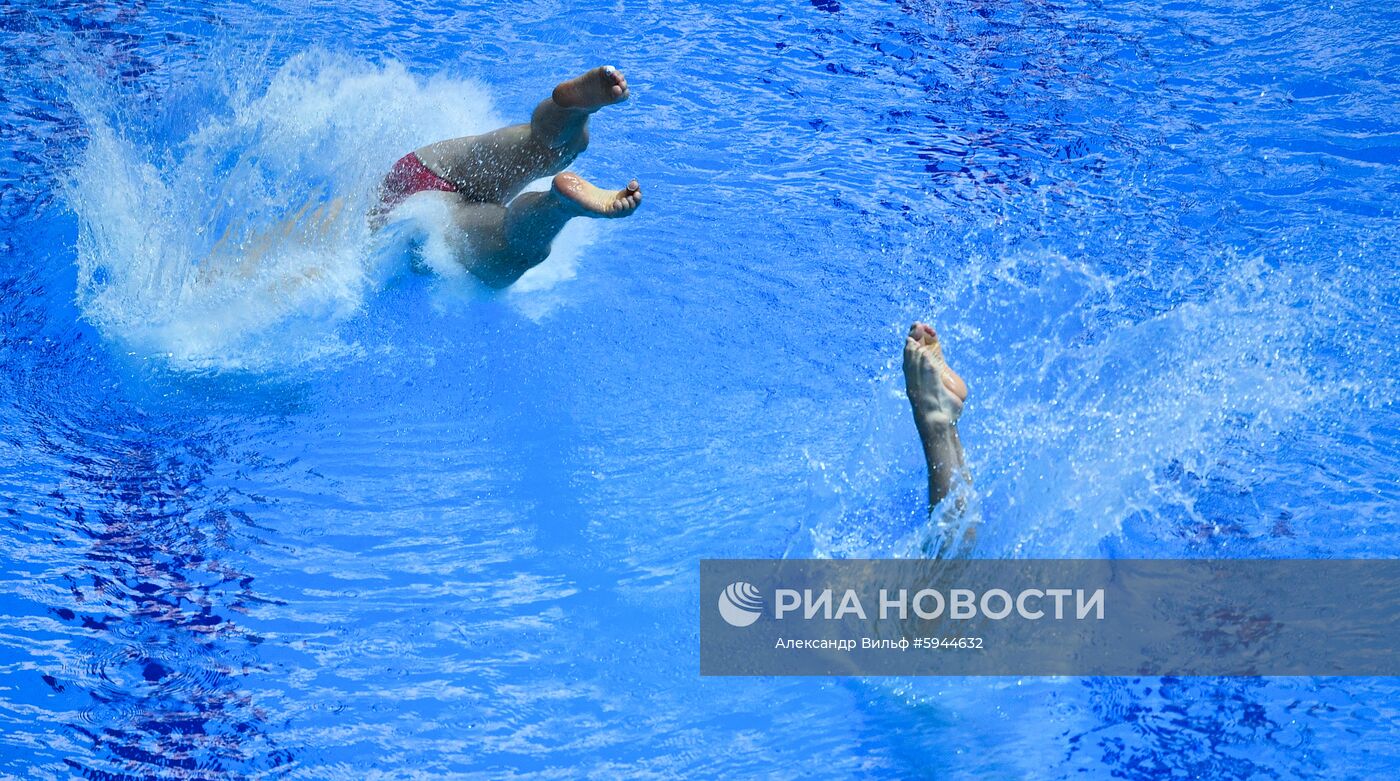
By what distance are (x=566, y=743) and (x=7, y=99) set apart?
4311mm

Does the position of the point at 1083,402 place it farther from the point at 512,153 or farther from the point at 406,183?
the point at 406,183

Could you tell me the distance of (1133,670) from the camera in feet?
9.48

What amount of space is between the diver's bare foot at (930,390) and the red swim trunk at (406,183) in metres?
1.77

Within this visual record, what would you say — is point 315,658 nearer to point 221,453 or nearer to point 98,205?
point 221,453

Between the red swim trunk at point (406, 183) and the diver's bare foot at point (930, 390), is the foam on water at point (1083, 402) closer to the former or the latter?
the diver's bare foot at point (930, 390)

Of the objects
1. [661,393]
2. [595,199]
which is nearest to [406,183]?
[595,199]

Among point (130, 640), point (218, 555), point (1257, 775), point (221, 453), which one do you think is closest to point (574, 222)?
point (221, 453)

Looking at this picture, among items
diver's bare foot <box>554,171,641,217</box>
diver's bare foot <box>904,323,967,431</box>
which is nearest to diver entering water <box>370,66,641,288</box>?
diver's bare foot <box>554,171,641,217</box>

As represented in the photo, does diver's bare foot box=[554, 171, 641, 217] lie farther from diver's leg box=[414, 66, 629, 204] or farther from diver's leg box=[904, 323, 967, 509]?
diver's leg box=[904, 323, 967, 509]

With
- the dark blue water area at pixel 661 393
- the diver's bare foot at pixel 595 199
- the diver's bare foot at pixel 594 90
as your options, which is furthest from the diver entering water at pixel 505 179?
the dark blue water area at pixel 661 393

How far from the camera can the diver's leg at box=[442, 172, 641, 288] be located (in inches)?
125

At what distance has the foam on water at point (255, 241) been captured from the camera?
384cm

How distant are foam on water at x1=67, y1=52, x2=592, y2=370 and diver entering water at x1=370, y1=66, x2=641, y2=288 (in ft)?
0.32

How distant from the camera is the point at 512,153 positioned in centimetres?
372
